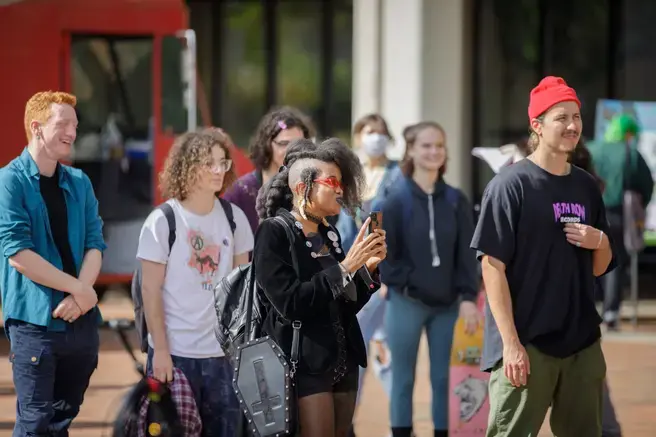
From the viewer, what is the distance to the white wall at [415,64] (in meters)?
14.0

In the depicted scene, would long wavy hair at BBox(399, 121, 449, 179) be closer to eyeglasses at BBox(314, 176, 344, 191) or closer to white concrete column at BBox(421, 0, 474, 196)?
eyeglasses at BBox(314, 176, 344, 191)

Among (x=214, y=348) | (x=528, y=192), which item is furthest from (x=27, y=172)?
(x=528, y=192)

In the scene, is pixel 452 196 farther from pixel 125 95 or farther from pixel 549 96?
pixel 125 95

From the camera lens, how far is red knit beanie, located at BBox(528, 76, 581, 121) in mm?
5289

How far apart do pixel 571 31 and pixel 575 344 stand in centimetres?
1186

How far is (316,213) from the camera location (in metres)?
4.99

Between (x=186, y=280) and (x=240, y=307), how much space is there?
82 cm

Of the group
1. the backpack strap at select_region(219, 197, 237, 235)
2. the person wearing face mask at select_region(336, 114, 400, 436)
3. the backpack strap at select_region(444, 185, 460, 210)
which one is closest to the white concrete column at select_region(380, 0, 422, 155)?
the person wearing face mask at select_region(336, 114, 400, 436)

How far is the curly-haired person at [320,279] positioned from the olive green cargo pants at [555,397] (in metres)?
0.69

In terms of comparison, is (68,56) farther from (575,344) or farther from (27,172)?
(575,344)

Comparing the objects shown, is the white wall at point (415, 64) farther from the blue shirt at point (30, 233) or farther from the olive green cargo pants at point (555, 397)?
the olive green cargo pants at point (555, 397)

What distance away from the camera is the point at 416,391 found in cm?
933

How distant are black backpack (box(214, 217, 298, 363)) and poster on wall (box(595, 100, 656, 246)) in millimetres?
8752

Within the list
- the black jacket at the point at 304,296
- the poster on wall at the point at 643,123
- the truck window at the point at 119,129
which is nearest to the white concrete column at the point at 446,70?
the poster on wall at the point at 643,123
